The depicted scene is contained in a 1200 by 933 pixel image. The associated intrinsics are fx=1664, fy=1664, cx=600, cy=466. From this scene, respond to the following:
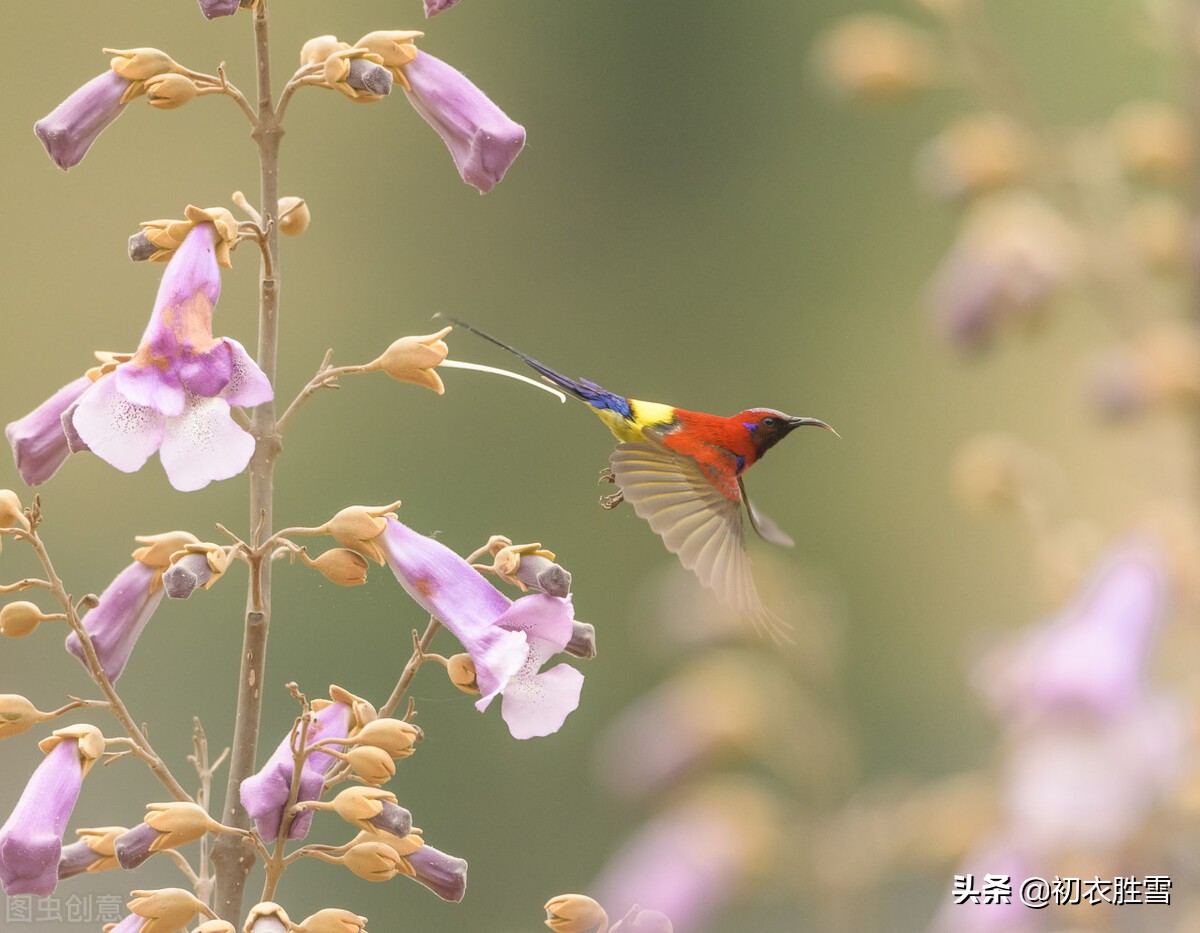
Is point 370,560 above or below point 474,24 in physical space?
below

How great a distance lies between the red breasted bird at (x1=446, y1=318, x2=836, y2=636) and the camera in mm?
1295

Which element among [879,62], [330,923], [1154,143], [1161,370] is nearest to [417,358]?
[330,923]

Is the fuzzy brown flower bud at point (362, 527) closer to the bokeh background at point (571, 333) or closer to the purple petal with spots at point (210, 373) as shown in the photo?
the purple petal with spots at point (210, 373)

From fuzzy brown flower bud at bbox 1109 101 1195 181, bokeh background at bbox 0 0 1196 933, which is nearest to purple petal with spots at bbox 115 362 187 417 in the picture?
fuzzy brown flower bud at bbox 1109 101 1195 181

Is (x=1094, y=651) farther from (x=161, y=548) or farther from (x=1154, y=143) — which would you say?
(x=161, y=548)

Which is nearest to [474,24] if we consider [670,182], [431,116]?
[670,182]

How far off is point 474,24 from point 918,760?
3.48 metres

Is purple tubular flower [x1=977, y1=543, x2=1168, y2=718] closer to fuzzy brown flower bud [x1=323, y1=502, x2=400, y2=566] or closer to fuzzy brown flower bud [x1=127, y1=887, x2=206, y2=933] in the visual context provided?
fuzzy brown flower bud [x1=323, y1=502, x2=400, y2=566]

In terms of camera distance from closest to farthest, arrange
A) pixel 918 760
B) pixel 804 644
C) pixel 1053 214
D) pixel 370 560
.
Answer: pixel 370 560, pixel 804 644, pixel 1053 214, pixel 918 760

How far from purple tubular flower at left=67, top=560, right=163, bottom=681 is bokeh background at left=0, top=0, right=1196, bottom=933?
2.67 m

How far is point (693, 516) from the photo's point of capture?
4.45 ft

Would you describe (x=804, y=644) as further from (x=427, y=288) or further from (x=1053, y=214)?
(x=427, y=288)

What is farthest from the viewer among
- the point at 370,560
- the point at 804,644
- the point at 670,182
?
the point at 670,182

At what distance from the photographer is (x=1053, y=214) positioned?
2.01 m
